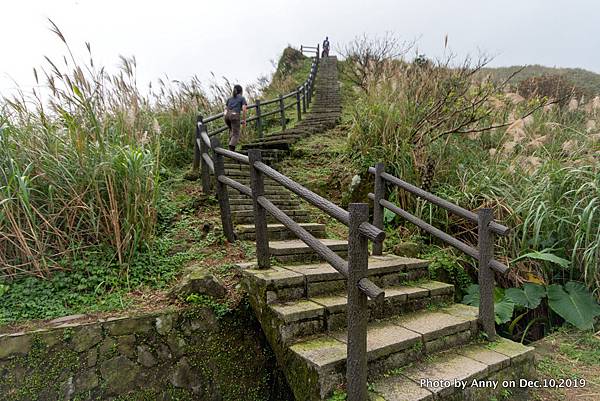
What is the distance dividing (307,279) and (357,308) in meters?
0.79

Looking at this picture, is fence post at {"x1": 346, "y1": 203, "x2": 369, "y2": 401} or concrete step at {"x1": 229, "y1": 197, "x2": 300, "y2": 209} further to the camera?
concrete step at {"x1": 229, "y1": 197, "x2": 300, "y2": 209}

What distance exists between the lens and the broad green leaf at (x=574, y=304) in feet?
10.0

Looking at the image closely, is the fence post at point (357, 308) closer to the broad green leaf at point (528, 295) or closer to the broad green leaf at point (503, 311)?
the broad green leaf at point (503, 311)

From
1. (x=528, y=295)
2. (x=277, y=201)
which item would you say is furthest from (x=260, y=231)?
(x=528, y=295)

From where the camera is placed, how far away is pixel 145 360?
7.50 feet

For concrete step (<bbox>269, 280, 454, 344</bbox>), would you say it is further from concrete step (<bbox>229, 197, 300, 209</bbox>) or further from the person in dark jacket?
the person in dark jacket

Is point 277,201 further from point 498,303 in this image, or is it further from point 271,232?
point 498,303

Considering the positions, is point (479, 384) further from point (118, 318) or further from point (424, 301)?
point (118, 318)

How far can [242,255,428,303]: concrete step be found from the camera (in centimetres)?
242

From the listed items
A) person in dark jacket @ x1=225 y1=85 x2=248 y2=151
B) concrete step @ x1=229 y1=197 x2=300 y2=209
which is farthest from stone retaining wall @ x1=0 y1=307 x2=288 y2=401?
person in dark jacket @ x1=225 y1=85 x2=248 y2=151

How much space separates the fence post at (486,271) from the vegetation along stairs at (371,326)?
0.03m

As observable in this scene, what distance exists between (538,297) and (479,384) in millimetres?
1470

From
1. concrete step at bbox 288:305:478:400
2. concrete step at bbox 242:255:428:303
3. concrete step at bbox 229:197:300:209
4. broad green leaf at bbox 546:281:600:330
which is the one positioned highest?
concrete step at bbox 229:197:300:209

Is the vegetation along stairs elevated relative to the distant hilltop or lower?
lower
